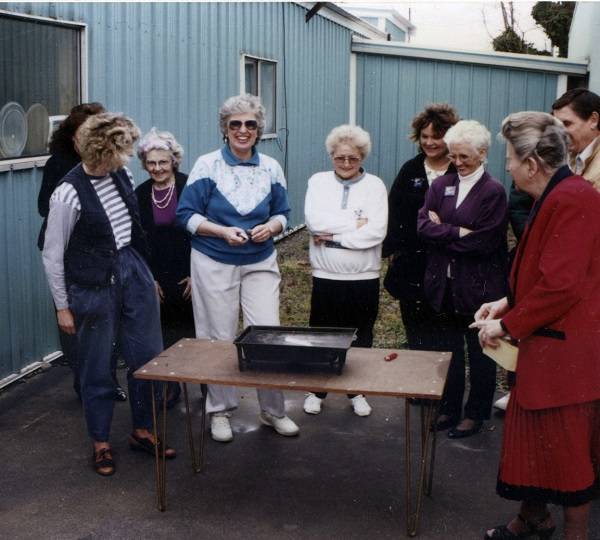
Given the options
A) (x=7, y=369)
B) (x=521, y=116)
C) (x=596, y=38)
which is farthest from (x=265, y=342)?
(x=596, y=38)

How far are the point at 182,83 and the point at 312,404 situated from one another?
4.08m

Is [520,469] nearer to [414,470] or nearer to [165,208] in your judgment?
[414,470]

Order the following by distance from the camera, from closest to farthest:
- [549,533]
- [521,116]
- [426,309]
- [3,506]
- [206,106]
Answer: [521,116], [549,533], [3,506], [426,309], [206,106]

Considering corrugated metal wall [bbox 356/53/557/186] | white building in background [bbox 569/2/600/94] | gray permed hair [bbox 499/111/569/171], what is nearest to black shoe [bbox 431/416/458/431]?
gray permed hair [bbox 499/111/569/171]

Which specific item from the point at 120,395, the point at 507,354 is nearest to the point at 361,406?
the point at 120,395

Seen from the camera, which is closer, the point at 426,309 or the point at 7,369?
the point at 426,309

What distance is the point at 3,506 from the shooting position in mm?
3889

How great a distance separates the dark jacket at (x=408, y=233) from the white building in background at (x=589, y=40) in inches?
184

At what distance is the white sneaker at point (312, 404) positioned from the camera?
5.17 metres

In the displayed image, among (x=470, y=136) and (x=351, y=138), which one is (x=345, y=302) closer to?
(x=351, y=138)

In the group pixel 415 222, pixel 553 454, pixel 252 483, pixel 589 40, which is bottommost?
pixel 252 483

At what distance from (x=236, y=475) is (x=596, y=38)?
7.96 meters

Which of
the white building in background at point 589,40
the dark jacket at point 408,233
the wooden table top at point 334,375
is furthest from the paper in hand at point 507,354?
the white building in background at point 589,40

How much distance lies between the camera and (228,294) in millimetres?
4629
